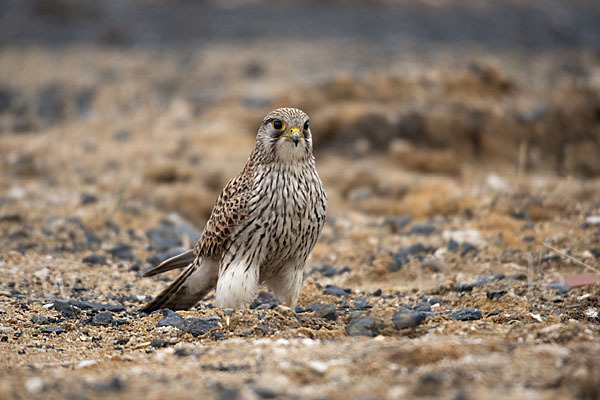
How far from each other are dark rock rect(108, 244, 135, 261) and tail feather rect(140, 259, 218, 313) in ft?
5.34

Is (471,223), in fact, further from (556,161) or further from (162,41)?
(162,41)

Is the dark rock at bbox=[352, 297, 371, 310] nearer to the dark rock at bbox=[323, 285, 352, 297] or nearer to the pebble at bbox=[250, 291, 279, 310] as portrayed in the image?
the dark rock at bbox=[323, 285, 352, 297]

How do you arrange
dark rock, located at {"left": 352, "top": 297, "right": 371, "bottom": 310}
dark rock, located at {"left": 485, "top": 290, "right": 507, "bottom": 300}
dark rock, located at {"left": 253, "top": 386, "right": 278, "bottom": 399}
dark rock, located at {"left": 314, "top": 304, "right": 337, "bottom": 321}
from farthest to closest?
dark rock, located at {"left": 352, "top": 297, "right": 371, "bottom": 310} < dark rock, located at {"left": 485, "top": 290, "right": 507, "bottom": 300} < dark rock, located at {"left": 314, "top": 304, "right": 337, "bottom": 321} < dark rock, located at {"left": 253, "top": 386, "right": 278, "bottom": 399}

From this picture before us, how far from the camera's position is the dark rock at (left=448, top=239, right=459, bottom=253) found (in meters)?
6.03

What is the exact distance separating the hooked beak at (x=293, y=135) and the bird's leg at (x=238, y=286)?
2.88 ft

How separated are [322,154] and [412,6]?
1030 centimetres

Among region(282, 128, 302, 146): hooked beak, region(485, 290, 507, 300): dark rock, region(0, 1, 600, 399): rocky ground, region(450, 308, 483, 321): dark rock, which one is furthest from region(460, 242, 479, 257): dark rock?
region(282, 128, 302, 146): hooked beak

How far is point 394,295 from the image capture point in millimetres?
5180

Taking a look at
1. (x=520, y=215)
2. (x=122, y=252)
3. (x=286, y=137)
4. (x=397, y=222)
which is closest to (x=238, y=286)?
(x=286, y=137)

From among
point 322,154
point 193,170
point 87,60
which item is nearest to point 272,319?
point 193,170

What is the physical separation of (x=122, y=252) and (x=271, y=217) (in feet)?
8.56

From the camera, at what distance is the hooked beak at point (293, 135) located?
4426 mm

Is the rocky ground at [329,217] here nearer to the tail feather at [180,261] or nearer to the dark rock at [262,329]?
the dark rock at [262,329]

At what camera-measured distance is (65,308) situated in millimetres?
4578
